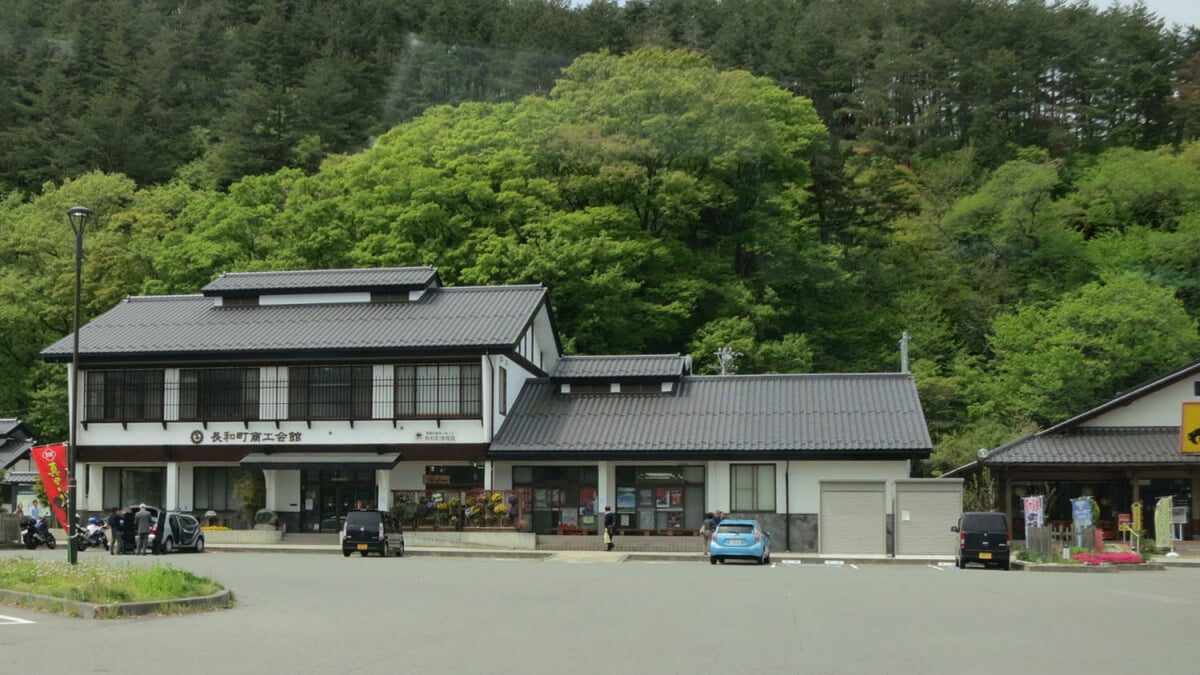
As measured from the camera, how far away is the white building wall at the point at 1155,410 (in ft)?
148

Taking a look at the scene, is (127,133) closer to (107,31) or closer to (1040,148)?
(107,31)

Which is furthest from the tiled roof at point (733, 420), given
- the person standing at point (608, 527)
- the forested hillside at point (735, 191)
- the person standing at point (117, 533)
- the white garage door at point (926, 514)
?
the person standing at point (117, 533)

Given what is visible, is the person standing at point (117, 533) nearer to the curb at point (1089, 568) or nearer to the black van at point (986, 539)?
the black van at point (986, 539)

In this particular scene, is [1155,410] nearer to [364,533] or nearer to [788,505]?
[788,505]

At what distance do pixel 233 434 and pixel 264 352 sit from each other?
3140 mm

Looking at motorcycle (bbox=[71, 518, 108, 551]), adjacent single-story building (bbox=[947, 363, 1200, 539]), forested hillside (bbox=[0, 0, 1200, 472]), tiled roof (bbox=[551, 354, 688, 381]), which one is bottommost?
motorcycle (bbox=[71, 518, 108, 551])

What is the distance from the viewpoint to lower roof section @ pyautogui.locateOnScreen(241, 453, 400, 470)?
44906mm

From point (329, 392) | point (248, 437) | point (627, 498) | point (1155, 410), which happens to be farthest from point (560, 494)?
point (1155, 410)

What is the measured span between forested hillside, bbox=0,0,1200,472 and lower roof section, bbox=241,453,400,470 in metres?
16.0

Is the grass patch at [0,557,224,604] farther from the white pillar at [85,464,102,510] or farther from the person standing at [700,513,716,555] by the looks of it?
the white pillar at [85,464,102,510]

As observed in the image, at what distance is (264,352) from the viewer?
46.6 m

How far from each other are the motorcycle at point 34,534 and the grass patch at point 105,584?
2030 cm

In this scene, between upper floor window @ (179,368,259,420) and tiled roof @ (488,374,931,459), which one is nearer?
tiled roof @ (488,374,931,459)

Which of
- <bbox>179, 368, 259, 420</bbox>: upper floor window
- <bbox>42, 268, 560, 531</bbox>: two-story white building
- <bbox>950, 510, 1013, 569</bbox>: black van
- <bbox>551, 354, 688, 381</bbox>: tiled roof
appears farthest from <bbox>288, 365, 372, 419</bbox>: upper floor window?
<bbox>950, 510, 1013, 569</bbox>: black van
